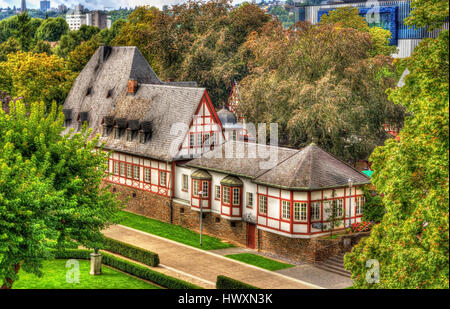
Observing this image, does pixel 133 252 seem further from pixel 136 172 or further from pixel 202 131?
pixel 136 172

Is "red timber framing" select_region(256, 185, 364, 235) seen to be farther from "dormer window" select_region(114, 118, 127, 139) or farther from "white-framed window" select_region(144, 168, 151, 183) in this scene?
"dormer window" select_region(114, 118, 127, 139)

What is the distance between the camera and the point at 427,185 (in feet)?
81.4

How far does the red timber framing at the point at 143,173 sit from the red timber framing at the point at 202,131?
231 centimetres

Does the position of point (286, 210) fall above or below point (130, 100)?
below

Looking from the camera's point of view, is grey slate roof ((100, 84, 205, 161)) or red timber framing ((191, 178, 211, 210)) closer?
red timber framing ((191, 178, 211, 210))

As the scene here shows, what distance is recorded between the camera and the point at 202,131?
55.4 m

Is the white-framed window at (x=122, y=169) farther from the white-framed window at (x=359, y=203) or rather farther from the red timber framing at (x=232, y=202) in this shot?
the white-framed window at (x=359, y=203)

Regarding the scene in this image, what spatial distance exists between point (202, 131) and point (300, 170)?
44.3 ft

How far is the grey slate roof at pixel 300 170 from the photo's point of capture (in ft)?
143

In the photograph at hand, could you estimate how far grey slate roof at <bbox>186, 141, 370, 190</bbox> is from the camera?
43.5 metres

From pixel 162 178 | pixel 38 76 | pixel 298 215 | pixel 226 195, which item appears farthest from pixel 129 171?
pixel 38 76

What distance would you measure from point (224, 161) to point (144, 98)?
1399cm

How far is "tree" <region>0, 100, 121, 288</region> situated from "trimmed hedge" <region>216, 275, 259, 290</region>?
691 centimetres

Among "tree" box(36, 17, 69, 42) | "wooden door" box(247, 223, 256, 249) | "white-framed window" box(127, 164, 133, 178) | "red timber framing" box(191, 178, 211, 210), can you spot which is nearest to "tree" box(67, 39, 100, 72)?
"white-framed window" box(127, 164, 133, 178)
